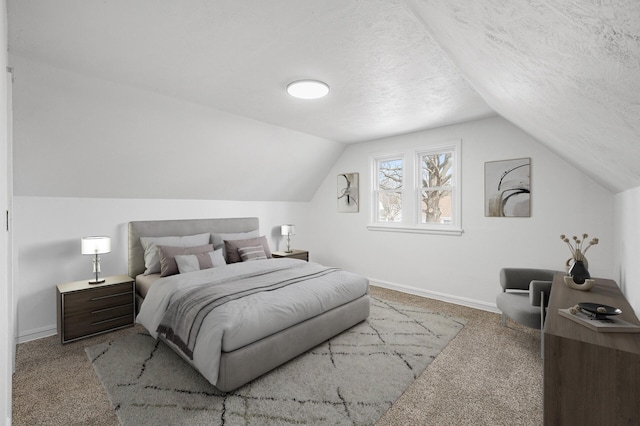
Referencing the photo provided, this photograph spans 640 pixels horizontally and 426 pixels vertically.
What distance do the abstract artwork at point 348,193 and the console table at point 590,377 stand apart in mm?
3901

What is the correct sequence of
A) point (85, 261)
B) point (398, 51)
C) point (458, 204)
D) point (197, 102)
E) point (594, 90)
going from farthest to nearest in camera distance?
point (458, 204) < point (85, 261) < point (197, 102) < point (398, 51) < point (594, 90)

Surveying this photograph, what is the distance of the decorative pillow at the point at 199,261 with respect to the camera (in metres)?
3.43

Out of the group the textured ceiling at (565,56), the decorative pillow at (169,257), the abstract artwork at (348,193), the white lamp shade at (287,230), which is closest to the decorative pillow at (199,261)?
the decorative pillow at (169,257)

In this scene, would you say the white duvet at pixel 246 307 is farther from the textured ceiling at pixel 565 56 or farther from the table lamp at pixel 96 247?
the textured ceiling at pixel 565 56

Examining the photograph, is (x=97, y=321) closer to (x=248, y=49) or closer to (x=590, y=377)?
(x=248, y=49)

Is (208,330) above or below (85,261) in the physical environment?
below

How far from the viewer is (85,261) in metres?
3.46

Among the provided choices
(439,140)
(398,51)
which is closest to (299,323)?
(398,51)

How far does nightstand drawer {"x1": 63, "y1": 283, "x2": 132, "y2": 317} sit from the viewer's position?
2.92 m

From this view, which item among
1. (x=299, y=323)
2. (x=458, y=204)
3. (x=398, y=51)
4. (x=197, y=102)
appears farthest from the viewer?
(x=458, y=204)

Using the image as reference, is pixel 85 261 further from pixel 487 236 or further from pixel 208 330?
pixel 487 236

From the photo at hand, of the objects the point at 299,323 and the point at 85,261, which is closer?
the point at 299,323

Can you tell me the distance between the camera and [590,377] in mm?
1352

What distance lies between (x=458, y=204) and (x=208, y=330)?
3473 mm
